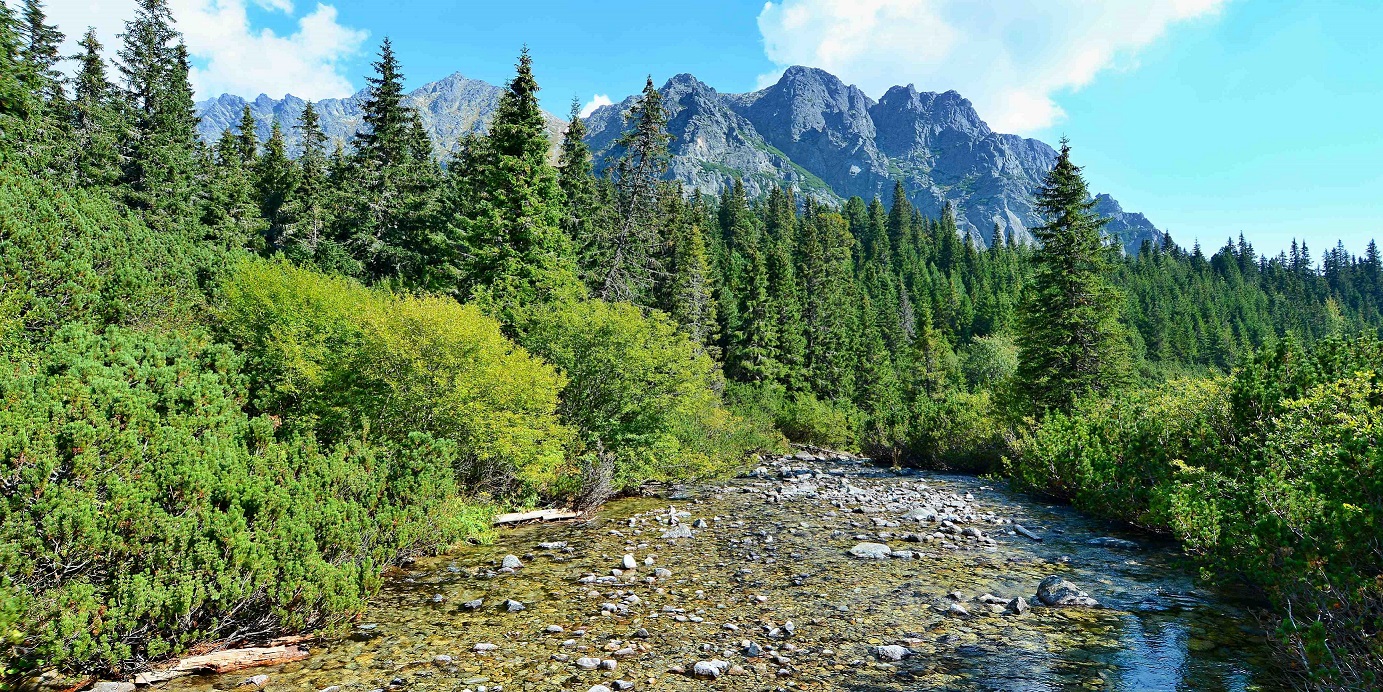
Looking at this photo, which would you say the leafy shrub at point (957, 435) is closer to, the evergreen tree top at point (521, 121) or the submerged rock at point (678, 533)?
the submerged rock at point (678, 533)

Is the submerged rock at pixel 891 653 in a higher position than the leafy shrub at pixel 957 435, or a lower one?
lower

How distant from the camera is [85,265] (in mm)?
14016

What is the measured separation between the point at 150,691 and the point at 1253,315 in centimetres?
16629

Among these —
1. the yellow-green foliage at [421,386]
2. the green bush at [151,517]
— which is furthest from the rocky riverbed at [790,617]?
the yellow-green foliage at [421,386]

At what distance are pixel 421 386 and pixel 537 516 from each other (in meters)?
5.41

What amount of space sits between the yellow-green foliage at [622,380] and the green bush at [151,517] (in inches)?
372

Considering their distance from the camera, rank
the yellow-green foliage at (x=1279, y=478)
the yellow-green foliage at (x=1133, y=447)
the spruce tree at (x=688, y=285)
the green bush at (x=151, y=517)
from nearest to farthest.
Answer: the yellow-green foliage at (x=1279, y=478) → the green bush at (x=151, y=517) → the yellow-green foliage at (x=1133, y=447) → the spruce tree at (x=688, y=285)

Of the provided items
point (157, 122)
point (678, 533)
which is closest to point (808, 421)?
Result: point (678, 533)

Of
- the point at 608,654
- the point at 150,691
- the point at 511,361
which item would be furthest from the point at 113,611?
the point at 511,361

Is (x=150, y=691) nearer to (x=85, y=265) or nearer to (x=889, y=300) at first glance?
(x=85, y=265)

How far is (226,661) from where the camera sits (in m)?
7.95

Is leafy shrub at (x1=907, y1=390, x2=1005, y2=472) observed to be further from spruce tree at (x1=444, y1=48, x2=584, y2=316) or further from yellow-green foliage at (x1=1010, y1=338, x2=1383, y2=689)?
spruce tree at (x1=444, y1=48, x2=584, y2=316)

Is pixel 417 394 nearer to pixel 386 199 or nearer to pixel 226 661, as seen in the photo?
pixel 226 661

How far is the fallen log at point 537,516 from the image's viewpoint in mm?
16891
